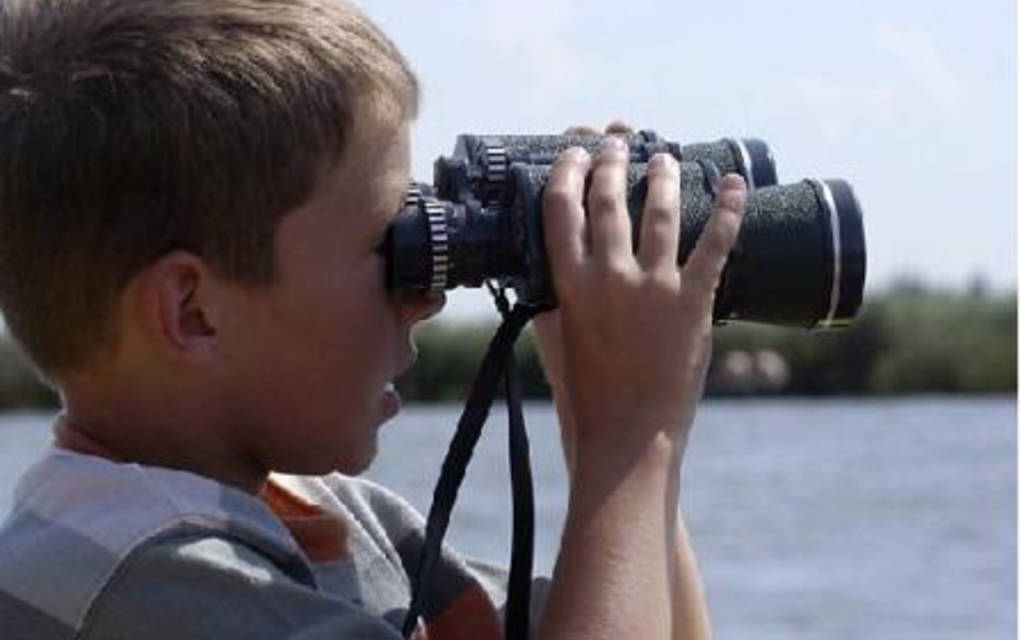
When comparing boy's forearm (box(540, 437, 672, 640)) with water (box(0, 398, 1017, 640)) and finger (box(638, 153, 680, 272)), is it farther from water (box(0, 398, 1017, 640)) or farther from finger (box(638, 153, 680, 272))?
water (box(0, 398, 1017, 640))

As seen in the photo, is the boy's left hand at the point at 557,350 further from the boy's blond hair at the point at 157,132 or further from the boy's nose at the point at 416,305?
the boy's blond hair at the point at 157,132

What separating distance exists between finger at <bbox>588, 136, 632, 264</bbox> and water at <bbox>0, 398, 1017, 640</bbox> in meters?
3.01

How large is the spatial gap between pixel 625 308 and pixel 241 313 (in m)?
0.21

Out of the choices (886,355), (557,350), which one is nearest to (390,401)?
(557,350)

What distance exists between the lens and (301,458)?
165 cm

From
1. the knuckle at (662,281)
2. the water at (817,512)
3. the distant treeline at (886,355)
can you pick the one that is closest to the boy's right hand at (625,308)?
the knuckle at (662,281)

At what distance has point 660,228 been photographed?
163 cm

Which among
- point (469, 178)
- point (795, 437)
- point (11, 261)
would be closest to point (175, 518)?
point (11, 261)

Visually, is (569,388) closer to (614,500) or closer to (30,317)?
(614,500)

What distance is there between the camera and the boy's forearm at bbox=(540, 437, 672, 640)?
1.58 m

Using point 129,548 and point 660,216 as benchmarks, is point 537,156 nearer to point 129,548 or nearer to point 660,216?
point 660,216

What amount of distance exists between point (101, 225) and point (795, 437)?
26.1 ft

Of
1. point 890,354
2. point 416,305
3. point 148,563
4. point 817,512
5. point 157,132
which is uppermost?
point 157,132

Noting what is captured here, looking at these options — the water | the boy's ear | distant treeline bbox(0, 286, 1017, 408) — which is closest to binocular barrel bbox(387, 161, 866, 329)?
the boy's ear
